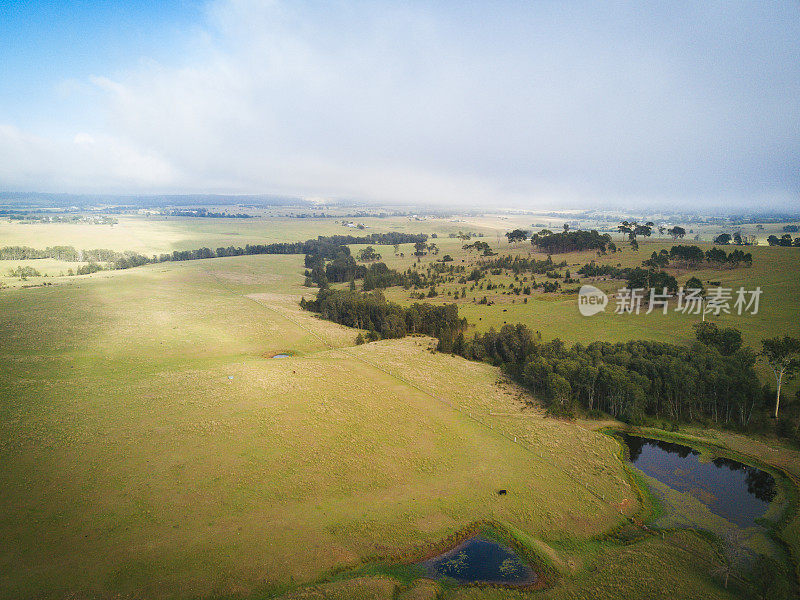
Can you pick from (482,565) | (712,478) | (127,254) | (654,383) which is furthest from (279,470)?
(127,254)

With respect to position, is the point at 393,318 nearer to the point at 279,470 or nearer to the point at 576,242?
the point at 279,470

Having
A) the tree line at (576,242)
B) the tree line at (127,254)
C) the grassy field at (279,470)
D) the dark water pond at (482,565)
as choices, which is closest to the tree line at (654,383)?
the grassy field at (279,470)

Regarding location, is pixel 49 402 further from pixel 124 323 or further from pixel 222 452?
pixel 124 323

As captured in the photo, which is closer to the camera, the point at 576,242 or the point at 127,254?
the point at 576,242

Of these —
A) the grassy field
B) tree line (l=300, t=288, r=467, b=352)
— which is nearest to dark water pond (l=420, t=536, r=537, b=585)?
the grassy field

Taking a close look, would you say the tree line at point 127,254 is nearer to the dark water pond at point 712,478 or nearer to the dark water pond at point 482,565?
the dark water pond at point 712,478

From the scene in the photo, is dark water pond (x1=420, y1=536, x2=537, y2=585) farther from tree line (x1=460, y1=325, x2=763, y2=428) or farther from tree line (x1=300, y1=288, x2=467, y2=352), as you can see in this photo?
tree line (x1=300, y1=288, x2=467, y2=352)

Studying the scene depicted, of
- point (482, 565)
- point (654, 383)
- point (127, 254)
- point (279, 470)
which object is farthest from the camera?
point (127, 254)
